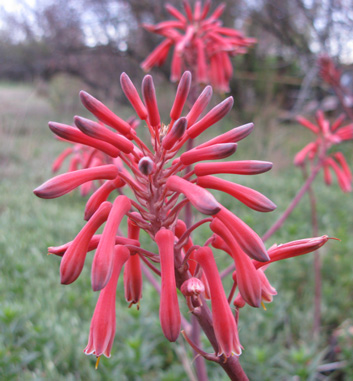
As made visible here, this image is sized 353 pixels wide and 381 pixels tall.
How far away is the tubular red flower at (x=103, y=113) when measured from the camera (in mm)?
1081

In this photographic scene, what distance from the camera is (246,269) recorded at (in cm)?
101

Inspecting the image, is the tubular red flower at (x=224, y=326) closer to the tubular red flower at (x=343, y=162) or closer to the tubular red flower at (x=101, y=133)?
the tubular red flower at (x=101, y=133)

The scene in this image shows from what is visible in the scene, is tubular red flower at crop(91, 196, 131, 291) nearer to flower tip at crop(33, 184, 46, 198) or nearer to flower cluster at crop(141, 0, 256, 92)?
flower tip at crop(33, 184, 46, 198)

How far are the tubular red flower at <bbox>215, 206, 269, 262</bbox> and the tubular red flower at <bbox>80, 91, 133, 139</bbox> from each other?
44 cm

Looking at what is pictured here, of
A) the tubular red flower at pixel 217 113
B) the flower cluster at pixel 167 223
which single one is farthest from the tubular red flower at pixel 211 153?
the tubular red flower at pixel 217 113

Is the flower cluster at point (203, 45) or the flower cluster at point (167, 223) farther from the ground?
the flower cluster at point (203, 45)

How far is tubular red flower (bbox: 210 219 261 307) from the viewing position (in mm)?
987

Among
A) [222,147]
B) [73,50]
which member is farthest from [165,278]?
[73,50]

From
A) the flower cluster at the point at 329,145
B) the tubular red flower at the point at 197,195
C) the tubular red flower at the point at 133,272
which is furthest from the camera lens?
the flower cluster at the point at 329,145

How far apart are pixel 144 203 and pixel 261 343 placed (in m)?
2.27

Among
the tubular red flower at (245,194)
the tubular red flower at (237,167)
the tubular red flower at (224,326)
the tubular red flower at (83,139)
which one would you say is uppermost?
the tubular red flower at (83,139)

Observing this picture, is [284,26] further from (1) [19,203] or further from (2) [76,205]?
(1) [19,203]

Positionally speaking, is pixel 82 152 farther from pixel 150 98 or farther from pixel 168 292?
pixel 168 292

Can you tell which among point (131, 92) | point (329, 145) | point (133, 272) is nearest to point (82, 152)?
point (131, 92)
